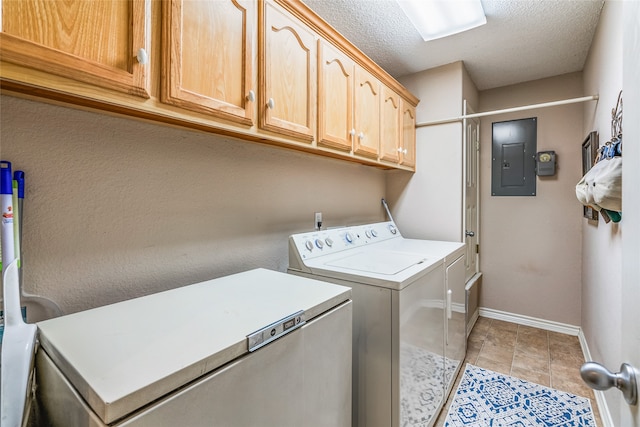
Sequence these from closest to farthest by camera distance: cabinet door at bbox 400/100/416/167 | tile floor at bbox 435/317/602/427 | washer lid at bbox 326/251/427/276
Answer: washer lid at bbox 326/251/427/276, tile floor at bbox 435/317/602/427, cabinet door at bbox 400/100/416/167

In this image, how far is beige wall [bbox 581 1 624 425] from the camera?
5.05ft

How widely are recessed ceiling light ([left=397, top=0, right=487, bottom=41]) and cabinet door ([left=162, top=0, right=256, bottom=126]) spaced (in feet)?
3.69

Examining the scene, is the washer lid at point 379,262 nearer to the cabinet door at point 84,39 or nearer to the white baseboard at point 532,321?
the cabinet door at point 84,39

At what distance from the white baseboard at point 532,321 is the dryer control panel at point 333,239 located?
1.78m

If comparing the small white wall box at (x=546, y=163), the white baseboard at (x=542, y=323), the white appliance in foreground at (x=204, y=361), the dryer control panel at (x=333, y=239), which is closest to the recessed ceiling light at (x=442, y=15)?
the dryer control panel at (x=333, y=239)

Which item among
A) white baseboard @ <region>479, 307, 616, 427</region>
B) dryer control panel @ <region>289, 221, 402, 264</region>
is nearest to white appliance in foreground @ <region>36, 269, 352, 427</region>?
dryer control panel @ <region>289, 221, 402, 264</region>

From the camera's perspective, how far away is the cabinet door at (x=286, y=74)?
124 cm

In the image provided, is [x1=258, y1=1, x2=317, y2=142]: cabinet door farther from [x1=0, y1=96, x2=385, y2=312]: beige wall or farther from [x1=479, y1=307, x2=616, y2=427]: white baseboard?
[x1=479, y1=307, x2=616, y2=427]: white baseboard

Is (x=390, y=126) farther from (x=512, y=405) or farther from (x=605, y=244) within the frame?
(x=512, y=405)

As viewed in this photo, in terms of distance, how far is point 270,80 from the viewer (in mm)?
1267

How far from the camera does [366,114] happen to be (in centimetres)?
197

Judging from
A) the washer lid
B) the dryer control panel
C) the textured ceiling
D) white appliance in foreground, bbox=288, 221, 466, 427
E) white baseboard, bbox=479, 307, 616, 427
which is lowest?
white baseboard, bbox=479, 307, 616, 427

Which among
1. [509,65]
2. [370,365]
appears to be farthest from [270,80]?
[509,65]

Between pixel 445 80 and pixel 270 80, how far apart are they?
1.97 m
